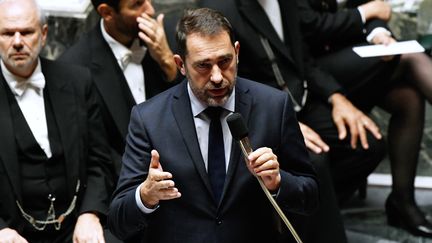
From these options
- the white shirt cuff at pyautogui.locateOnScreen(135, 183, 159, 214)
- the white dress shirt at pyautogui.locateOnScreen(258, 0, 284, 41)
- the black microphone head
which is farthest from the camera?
the white dress shirt at pyautogui.locateOnScreen(258, 0, 284, 41)

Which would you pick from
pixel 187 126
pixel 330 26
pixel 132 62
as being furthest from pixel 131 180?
pixel 330 26

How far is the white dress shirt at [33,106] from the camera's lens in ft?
10.4

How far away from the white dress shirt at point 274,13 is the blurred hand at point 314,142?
40cm

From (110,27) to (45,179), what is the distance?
648mm

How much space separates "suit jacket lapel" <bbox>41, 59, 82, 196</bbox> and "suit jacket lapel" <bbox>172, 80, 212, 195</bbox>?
0.56m

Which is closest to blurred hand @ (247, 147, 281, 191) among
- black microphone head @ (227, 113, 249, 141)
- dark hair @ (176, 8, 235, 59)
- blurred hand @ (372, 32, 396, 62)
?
black microphone head @ (227, 113, 249, 141)

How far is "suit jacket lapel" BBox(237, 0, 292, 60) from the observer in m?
3.60

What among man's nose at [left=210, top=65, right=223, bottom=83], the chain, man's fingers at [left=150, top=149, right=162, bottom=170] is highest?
man's nose at [left=210, top=65, right=223, bottom=83]

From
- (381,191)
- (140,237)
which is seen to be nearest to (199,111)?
(140,237)

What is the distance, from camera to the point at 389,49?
3619mm

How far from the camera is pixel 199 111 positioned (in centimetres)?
274

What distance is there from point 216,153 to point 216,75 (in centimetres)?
24

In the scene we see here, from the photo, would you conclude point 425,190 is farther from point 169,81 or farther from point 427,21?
point 169,81

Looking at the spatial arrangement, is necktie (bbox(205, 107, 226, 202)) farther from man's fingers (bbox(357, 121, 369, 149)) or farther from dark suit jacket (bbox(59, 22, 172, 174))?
man's fingers (bbox(357, 121, 369, 149))
